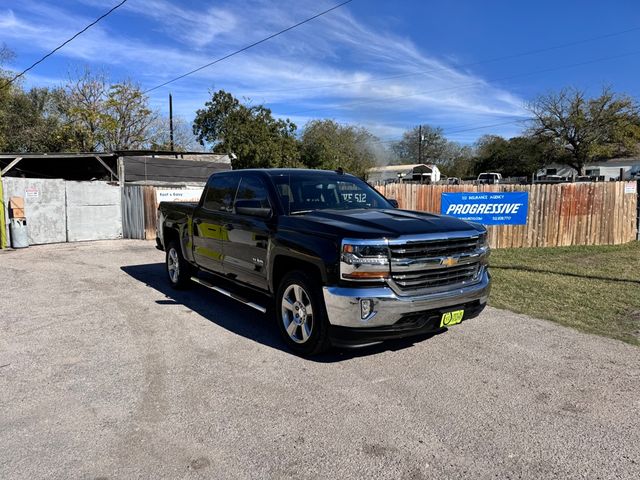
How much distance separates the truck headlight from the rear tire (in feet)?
13.5

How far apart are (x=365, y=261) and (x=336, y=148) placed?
46334mm

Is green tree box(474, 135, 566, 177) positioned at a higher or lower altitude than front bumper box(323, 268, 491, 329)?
higher

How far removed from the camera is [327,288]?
14.1 feet

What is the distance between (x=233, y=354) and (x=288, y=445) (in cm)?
183

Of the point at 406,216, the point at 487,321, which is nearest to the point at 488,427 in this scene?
the point at 406,216

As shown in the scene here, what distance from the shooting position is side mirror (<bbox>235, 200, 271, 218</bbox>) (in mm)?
5297

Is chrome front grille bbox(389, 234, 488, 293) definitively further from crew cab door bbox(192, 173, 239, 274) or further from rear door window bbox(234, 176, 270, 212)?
crew cab door bbox(192, 173, 239, 274)

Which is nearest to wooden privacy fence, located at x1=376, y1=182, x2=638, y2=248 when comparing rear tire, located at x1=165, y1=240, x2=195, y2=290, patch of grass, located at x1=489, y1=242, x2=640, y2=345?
patch of grass, located at x1=489, y1=242, x2=640, y2=345

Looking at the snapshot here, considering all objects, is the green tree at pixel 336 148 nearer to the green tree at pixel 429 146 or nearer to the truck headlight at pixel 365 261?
the green tree at pixel 429 146

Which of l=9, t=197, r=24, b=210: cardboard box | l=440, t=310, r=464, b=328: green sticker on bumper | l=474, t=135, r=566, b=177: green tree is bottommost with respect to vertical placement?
l=440, t=310, r=464, b=328: green sticker on bumper

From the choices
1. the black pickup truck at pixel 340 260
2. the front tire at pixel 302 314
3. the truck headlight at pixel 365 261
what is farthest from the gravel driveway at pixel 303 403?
the truck headlight at pixel 365 261

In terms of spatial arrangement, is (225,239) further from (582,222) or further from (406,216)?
(582,222)

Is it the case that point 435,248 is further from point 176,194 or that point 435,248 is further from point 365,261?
point 176,194

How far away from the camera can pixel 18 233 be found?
13.9 meters
